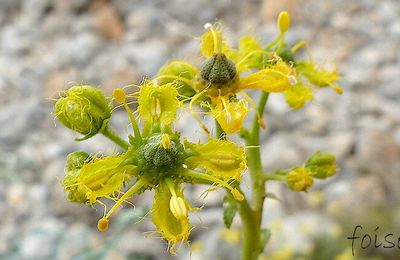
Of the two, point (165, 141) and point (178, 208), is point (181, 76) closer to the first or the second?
point (165, 141)

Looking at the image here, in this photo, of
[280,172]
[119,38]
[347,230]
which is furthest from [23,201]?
[280,172]

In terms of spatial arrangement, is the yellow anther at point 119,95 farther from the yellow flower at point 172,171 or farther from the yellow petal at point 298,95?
the yellow petal at point 298,95

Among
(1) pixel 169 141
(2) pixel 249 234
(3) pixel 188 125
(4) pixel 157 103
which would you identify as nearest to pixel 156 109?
(4) pixel 157 103

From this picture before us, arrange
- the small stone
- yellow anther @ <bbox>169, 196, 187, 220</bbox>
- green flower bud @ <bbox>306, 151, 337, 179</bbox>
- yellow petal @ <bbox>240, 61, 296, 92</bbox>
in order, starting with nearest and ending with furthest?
1. yellow anther @ <bbox>169, 196, 187, 220</bbox>
2. yellow petal @ <bbox>240, 61, 296, 92</bbox>
3. green flower bud @ <bbox>306, 151, 337, 179</bbox>
4. the small stone

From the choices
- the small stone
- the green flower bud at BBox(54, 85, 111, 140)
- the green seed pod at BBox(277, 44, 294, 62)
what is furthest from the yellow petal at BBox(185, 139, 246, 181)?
the small stone

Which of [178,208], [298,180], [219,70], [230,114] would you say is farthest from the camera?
[298,180]

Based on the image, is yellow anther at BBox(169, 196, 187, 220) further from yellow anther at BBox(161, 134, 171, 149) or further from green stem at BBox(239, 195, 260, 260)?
green stem at BBox(239, 195, 260, 260)

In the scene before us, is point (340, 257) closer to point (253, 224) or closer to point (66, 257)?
point (66, 257)

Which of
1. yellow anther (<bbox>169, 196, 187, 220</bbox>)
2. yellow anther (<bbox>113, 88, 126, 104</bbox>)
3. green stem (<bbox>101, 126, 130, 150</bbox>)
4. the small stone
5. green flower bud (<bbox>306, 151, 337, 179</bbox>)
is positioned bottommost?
the small stone
